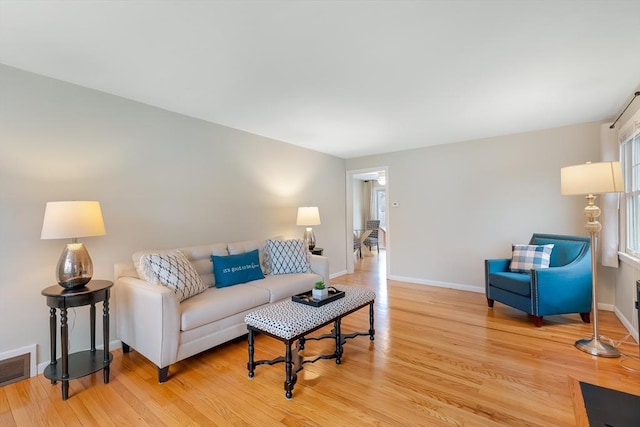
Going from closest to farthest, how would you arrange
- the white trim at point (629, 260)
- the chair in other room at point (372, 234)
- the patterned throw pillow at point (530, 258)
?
the white trim at point (629, 260)
the patterned throw pillow at point (530, 258)
the chair in other room at point (372, 234)

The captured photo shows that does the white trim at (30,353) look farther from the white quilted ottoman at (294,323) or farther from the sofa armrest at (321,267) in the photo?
the sofa armrest at (321,267)

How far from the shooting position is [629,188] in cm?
296

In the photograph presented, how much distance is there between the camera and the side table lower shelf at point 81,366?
196 centimetres

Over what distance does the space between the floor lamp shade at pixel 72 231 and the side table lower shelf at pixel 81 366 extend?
588mm

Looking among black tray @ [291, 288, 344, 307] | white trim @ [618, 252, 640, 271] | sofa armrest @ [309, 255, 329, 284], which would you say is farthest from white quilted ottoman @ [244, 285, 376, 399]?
white trim @ [618, 252, 640, 271]

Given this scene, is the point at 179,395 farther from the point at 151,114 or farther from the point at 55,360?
the point at 151,114

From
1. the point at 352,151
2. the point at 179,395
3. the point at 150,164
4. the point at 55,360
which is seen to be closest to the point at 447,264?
the point at 352,151

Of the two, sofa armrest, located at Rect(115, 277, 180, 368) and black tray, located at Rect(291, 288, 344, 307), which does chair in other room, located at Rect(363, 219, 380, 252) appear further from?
sofa armrest, located at Rect(115, 277, 180, 368)

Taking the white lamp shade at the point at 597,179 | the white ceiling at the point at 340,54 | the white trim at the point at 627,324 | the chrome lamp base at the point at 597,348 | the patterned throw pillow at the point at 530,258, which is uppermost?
the white ceiling at the point at 340,54

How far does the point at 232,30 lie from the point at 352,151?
11.2 ft

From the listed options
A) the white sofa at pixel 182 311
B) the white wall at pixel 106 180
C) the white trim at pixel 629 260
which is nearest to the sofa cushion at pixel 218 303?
the white sofa at pixel 182 311

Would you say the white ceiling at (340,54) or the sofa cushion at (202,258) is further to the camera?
the sofa cushion at (202,258)

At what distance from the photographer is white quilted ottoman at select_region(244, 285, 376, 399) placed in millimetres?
1869

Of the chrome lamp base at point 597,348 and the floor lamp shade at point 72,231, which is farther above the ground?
the floor lamp shade at point 72,231
